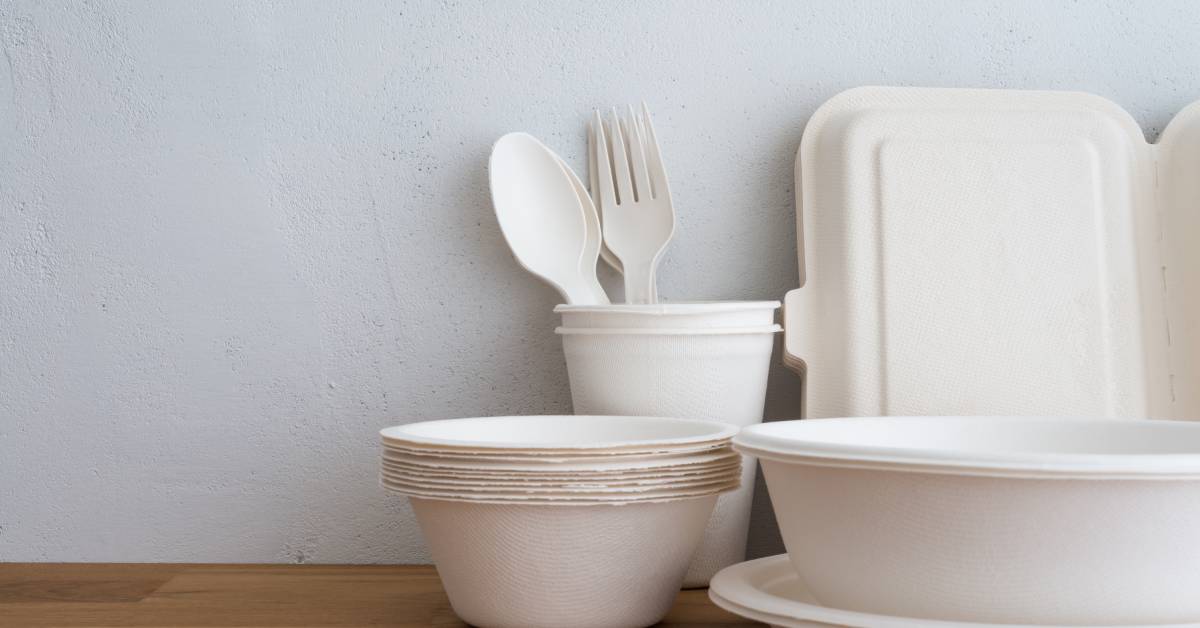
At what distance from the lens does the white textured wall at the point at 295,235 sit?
3.73 ft

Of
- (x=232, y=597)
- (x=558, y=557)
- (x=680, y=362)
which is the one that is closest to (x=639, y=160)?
(x=680, y=362)

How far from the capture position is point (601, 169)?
3.68ft

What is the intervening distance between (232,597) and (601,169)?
0.54 meters

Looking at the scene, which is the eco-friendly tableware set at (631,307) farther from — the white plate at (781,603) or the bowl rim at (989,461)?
the bowl rim at (989,461)

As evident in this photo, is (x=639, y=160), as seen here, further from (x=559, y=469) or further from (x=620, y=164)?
(x=559, y=469)

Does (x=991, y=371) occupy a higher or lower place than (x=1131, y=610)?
higher

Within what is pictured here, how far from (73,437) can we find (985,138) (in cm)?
99

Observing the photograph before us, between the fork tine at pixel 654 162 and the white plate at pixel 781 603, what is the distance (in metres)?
0.39

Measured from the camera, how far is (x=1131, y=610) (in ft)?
2.10

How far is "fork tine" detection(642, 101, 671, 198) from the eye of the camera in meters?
1.11

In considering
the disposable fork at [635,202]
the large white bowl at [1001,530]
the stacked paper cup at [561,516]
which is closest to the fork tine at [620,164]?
the disposable fork at [635,202]

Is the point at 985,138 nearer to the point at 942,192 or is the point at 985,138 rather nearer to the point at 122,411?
the point at 942,192

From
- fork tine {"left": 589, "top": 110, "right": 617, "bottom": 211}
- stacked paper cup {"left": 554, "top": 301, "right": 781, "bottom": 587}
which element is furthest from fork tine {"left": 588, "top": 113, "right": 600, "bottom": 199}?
stacked paper cup {"left": 554, "top": 301, "right": 781, "bottom": 587}

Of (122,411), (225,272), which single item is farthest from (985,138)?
(122,411)
